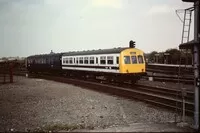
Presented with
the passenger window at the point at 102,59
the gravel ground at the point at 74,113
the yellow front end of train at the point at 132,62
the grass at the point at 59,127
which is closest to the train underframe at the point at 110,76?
the yellow front end of train at the point at 132,62

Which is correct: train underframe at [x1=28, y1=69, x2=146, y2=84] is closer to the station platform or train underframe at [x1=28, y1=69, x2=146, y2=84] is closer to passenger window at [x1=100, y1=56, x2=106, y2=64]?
passenger window at [x1=100, y1=56, x2=106, y2=64]

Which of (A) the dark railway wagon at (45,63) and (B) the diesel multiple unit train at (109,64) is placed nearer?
(B) the diesel multiple unit train at (109,64)

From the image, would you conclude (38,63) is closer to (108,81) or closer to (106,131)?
(108,81)

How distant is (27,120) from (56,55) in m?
25.5

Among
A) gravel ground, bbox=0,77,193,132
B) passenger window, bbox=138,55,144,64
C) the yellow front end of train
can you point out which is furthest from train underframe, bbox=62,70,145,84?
gravel ground, bbox=0,77,193,132

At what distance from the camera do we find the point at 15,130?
9.34 m

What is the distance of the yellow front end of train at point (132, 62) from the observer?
847 inches

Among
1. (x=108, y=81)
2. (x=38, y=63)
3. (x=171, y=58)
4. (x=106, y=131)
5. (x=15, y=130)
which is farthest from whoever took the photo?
(x=171, y=58)

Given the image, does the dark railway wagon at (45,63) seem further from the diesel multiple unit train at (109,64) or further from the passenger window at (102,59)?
the passenger window at (102,59)

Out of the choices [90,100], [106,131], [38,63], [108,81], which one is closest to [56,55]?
[38,63]

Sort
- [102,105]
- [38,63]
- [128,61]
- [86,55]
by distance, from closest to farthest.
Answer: [102,105] → [128,61] → [86,55] → [38,63]

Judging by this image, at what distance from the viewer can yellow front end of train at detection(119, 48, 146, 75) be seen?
2151cm

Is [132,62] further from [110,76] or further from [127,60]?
[110,76]

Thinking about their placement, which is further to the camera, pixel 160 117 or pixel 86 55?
pixel 86 55
